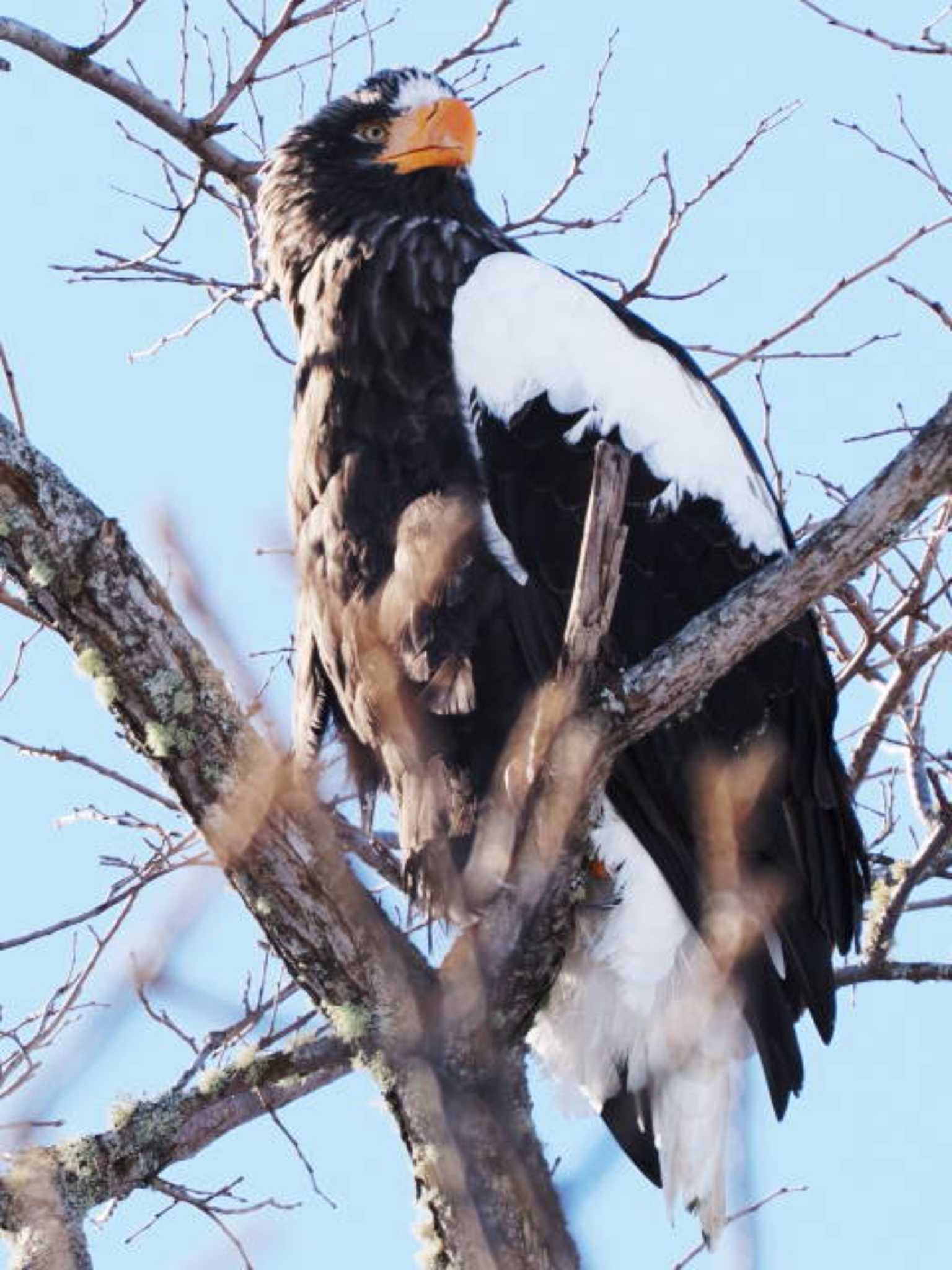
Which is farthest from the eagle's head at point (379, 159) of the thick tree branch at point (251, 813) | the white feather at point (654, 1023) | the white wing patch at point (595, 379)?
the thick tree branch at point (251, 813)

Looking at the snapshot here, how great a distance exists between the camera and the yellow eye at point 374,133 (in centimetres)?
492

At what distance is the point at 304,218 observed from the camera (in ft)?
15.5

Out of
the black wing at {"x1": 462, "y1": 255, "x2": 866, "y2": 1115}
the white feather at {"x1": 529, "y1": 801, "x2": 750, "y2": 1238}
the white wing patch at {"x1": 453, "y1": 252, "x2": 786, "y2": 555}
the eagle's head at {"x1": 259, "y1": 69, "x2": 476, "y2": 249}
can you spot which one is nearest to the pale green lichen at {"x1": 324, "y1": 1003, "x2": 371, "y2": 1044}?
the black wing at {"x1": 462, "y1": 255, "x2": 866, "y2": 1115}

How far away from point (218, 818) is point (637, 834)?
1.23 metres

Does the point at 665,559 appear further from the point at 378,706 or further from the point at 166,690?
the point at 166,690

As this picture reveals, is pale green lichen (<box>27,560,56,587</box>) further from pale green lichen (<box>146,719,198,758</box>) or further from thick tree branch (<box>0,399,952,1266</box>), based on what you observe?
pale green lichen (<box>146,719,198,758</box>)

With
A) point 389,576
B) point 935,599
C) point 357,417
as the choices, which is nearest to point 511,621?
point 389,576

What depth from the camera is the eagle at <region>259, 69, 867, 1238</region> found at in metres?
3.87

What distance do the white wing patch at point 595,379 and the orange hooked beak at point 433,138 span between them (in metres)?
0.66

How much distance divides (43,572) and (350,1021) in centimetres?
79

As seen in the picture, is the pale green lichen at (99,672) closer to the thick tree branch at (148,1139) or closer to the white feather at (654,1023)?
the thick tree branch at (148,1139)

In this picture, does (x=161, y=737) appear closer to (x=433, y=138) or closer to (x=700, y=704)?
(x=700, y=704)

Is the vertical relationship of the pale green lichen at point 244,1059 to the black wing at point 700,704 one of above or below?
below

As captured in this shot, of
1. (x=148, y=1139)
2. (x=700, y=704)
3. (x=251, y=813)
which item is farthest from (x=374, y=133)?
(x=148, y=1139)
